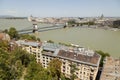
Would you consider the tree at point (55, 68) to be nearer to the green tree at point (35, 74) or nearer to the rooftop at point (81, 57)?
the rooftop at point (81, 57)

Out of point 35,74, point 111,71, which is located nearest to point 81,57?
point 111,71

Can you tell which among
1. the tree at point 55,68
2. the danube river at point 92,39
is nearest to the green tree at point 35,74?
the tree at point 55,68

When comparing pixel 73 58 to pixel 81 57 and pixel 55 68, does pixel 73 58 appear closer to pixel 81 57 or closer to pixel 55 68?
pixel 81 57

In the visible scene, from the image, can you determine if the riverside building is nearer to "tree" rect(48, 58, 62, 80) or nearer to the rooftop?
the rooftop

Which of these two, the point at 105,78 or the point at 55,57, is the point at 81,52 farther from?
the point at 105,78

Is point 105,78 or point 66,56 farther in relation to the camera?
point 66,56

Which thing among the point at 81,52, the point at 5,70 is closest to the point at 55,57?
the point at 81,52

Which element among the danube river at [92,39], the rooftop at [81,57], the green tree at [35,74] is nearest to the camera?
the green tree at [35,74]

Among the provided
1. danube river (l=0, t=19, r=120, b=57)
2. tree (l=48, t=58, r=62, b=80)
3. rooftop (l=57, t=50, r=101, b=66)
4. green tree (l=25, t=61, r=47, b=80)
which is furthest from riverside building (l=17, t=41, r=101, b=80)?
danube river (l=0, t=19, r=120, b=57)
